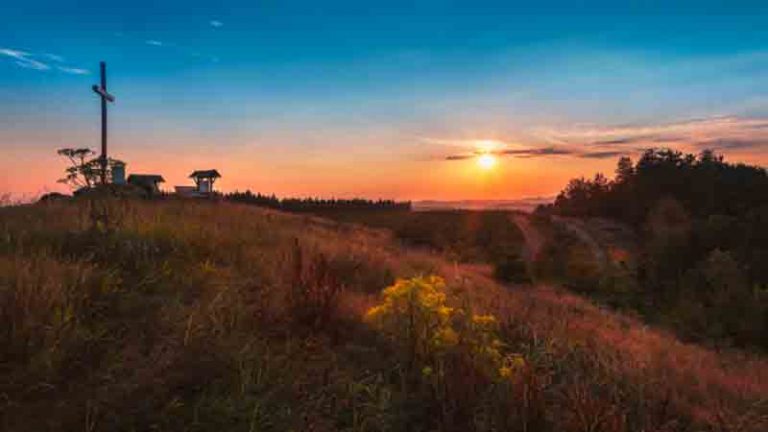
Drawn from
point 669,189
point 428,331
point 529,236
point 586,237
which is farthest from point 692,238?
point 428,331

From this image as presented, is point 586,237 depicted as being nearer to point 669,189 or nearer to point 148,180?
point 669,189

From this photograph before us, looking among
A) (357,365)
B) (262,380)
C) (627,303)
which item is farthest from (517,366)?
(627,303)

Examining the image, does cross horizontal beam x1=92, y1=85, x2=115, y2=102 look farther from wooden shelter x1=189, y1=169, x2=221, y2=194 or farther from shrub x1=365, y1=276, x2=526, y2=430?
wooden shelter x1=189, y1=169, x2=221, y2=194

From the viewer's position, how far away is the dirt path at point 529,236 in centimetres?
3190

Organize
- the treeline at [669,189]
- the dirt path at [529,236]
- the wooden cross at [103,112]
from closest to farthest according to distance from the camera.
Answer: the wooden cross at [103,112], the dirt path at [529,236], the treeline at [669,189]

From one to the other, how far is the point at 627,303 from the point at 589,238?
20.7 meters

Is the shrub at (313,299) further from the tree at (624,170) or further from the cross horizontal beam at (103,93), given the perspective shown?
the tree at (624,170)

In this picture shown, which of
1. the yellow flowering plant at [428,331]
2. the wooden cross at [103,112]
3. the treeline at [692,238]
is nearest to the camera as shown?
the yellow flowering plant at [428,331]

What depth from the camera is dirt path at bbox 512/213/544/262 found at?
105 feet

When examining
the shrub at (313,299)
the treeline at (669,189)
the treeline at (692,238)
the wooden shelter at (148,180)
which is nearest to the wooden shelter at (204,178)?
the wooden shelter at (148,180)

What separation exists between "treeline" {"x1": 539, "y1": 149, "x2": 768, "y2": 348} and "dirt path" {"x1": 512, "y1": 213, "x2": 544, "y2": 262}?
5.58 m

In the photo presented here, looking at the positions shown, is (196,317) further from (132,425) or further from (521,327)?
(521,327)

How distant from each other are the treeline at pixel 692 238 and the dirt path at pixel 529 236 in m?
5.58

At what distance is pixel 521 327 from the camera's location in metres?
6.53
